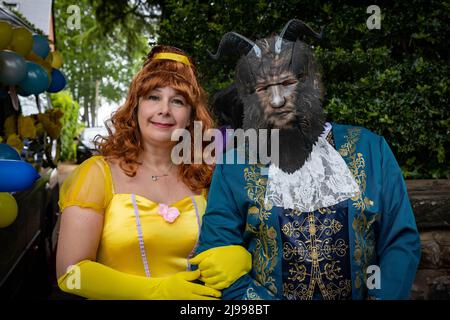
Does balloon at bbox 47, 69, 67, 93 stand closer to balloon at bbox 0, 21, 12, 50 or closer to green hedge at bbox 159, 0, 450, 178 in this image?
balloon at bbox 0, 21, 12, 50

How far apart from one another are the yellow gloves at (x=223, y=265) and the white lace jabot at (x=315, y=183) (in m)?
0.22

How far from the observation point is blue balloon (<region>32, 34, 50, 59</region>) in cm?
436

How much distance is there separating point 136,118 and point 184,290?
34.1 inches

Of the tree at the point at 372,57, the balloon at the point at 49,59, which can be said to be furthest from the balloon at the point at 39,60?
the tree at the point at 372,57

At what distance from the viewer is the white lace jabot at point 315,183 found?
1.61 m

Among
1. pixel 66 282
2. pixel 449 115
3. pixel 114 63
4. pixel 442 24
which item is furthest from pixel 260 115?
pixel 114 63

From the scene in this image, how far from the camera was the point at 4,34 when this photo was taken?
10.6 feet

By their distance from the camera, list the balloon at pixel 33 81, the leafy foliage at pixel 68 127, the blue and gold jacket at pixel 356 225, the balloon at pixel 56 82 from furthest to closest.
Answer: the leafy foliage at pixel 68 127
the balloon at pixel 56 82
the balloon at pixel 33 81
the blue and gold jacket at pixel 356 225

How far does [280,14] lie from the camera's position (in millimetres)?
3619

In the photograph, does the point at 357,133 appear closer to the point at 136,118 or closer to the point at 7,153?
the point at 136,118

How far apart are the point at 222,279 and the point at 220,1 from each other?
2669mm

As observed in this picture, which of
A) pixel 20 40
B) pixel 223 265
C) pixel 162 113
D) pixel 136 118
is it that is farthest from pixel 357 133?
pixel 20 40

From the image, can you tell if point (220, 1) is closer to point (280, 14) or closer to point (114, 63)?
point (280, 14)

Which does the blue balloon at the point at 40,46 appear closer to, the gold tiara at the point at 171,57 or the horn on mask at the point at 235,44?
the gold tiara at the point at 171,57
